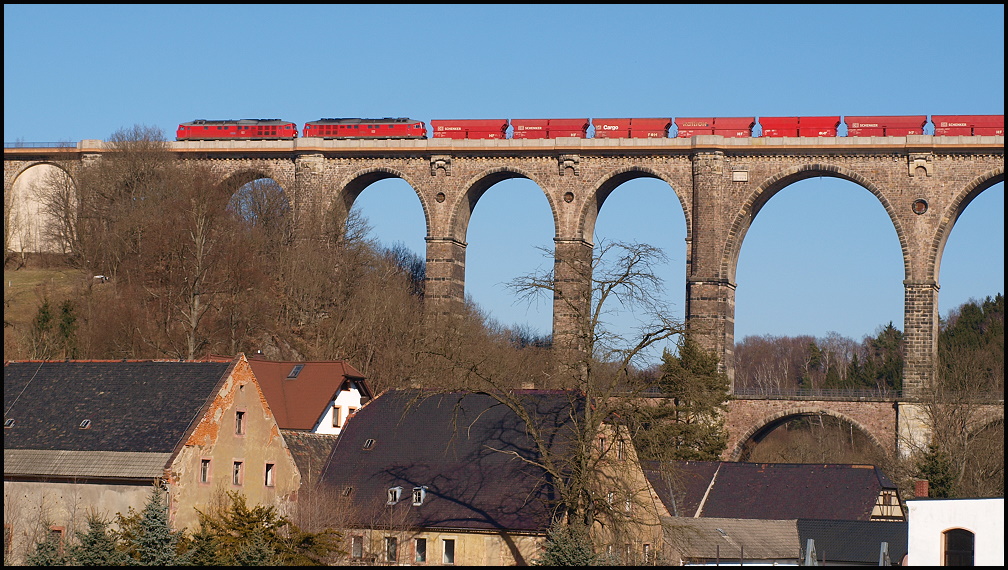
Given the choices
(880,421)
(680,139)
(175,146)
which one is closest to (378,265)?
(175,146)

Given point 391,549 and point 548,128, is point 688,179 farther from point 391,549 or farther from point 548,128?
point 391,549

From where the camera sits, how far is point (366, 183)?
206ft

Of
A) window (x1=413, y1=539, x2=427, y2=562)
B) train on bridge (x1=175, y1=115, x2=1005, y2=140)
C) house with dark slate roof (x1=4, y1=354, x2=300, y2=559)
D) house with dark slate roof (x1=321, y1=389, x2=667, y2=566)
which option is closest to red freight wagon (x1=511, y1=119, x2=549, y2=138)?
train on bridge (x1=175, y1=115, x2=1005, y2=140)

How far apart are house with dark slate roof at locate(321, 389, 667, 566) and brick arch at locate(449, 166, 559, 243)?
921 inches

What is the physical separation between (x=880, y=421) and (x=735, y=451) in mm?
5810

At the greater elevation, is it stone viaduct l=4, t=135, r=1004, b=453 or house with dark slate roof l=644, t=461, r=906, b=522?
stone viaduct l=4, t=135, r=1004, b=453

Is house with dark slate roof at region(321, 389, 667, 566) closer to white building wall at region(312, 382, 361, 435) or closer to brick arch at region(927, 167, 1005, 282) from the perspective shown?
white building wall at region(312, 382, 361, 435)

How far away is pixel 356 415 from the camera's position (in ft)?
122

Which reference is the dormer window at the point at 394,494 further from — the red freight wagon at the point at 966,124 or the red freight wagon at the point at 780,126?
the red freight wagon at the point at 966,124

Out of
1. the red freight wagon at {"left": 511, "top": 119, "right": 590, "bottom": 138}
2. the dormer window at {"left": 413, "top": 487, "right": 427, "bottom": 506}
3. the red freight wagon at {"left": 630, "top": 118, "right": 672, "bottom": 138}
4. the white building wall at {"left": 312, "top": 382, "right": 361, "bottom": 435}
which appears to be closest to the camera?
the dormer window at {"left": 413, "top": 487, "right": 427, "bottom": 506}

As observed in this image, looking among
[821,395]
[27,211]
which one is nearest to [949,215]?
[821,395]

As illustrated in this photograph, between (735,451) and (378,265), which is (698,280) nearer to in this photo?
(735,451)

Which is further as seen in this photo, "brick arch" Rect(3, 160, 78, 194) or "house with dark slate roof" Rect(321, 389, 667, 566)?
"brick arch" Rect(3, 160, 78, 194)

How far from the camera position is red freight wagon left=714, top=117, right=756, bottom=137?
192ft
